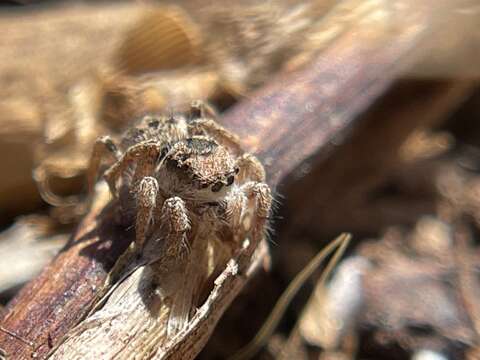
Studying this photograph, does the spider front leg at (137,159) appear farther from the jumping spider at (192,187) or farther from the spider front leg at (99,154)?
the spider front leg at (99,154)

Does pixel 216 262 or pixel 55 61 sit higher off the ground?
pixel 216 262

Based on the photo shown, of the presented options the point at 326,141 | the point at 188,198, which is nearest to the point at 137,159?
the point at 188,198

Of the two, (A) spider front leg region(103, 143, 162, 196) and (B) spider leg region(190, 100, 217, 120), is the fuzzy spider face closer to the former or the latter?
(A) spider front leg region(103, 143, 162, 196)

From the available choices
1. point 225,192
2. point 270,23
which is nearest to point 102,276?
point 225,192

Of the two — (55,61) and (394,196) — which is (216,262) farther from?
(55,61)

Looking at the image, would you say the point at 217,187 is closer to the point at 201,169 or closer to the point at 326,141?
the point at 201,169
